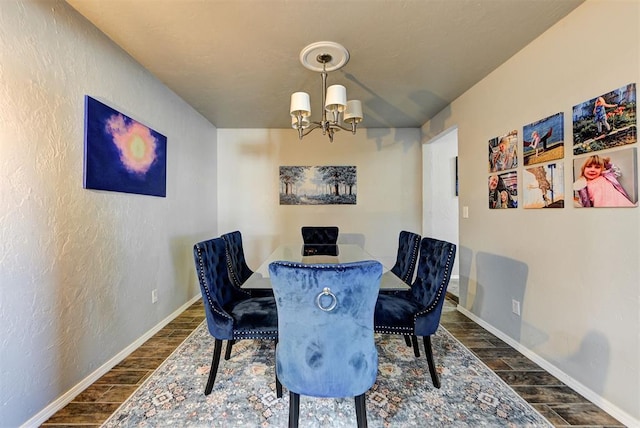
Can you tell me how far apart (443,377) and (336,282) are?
54.5 inches

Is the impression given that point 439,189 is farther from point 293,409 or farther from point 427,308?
point 293,409

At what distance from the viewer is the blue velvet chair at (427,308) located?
1684mm

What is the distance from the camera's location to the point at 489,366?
1.96m

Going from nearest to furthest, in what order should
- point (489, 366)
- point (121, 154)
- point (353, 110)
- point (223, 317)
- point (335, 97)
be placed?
1. point (223, 317)
2. point (335, 97)
3. point (489, 366)
4. point (121, 154)
5. point (353, 110)

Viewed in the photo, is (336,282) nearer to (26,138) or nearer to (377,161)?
(26,138)

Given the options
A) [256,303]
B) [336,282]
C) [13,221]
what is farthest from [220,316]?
[13,221]

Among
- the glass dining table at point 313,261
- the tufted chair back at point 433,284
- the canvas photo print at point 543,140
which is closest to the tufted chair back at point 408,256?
the glass dining table at point 313,261

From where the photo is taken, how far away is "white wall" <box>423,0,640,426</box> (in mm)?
1444

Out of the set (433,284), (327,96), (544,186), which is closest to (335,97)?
(327,96)

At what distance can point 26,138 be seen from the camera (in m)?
1.41

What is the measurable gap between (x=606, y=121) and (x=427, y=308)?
4.75 ft

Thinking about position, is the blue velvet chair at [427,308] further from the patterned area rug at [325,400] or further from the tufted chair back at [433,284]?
the patterned area rug at [325,400]

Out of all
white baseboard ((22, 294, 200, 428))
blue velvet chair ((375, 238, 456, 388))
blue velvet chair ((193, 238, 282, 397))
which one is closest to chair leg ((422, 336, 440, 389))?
blue velvet chair ((375, 238, 456, 388))

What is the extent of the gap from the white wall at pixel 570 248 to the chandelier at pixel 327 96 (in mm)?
1290
